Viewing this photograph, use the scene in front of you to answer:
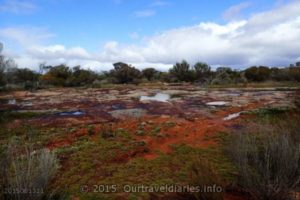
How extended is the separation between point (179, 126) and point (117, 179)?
5.87m

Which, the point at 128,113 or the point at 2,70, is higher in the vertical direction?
the point at 2,70

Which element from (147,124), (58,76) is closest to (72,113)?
(147,124)

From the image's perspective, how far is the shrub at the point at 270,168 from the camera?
5113mm

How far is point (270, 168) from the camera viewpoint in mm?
5770

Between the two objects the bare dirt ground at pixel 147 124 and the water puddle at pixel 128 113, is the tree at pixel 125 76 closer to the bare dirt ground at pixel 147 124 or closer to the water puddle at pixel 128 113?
the bare dirt ground at pixel 147 124

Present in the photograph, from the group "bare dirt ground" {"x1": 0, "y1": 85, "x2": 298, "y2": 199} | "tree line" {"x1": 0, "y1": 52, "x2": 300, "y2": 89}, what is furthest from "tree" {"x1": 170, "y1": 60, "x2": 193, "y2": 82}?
"bare dirt ground" {"x1": 0, "y1": 85, "x2": 298, "y2": 199}

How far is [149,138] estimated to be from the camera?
10320 mm

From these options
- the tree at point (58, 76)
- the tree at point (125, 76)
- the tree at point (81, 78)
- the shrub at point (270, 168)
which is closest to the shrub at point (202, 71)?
the tree at point (125, 76)

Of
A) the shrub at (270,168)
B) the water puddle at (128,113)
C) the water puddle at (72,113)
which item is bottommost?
the water puddle at (72,113)

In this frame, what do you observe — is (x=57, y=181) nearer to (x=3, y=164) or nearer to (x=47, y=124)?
(x=3, y=164)

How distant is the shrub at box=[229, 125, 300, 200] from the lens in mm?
5113

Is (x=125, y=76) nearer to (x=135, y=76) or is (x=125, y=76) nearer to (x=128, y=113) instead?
(x=135, y=76)

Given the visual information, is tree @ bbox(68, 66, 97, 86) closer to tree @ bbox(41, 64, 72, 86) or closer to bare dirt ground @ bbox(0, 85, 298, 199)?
tree @ bbox(41, 64, 72, 86)

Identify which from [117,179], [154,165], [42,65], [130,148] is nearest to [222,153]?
[154,165]
